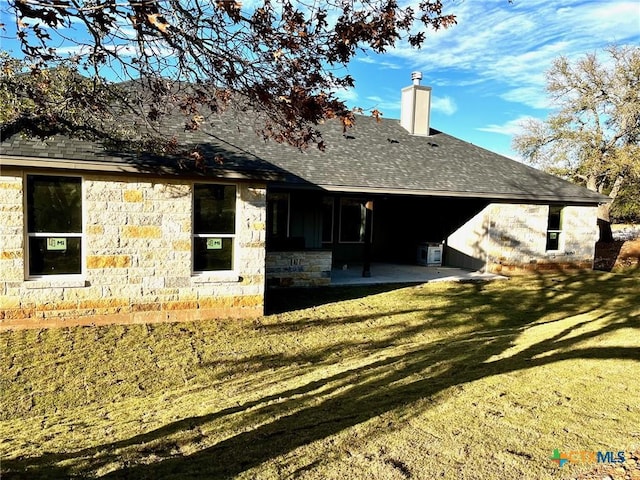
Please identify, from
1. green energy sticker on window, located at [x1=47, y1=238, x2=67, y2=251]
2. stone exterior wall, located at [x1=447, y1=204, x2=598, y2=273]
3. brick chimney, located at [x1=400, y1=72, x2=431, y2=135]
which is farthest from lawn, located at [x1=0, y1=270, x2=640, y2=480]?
brick chimney, located at [x1=400, y1=72, x2=431, y2=135]

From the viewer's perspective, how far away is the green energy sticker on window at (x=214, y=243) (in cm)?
857

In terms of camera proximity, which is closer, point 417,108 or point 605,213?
point 417,108

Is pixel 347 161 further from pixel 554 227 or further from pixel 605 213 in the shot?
pixel 605 213

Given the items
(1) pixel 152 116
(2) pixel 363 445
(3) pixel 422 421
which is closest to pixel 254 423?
(2) pixel 363 445

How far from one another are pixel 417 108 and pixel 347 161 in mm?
5758

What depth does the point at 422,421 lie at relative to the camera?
13.1 ft

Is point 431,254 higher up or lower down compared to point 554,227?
lower down

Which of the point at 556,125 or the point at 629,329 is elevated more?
the point at 556,125

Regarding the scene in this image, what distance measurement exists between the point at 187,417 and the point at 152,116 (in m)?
3.54

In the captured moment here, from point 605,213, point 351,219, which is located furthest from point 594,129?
point 351,219

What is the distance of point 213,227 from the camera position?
8.55 meters

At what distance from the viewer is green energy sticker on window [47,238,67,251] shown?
7.60 m

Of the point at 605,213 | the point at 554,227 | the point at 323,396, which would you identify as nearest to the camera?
the point at 323,396

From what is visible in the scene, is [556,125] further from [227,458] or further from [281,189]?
[227,458]
